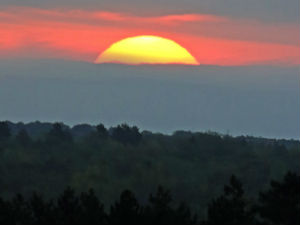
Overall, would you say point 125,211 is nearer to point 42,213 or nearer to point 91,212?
point 91,212

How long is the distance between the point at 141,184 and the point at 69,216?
120592 millimetres

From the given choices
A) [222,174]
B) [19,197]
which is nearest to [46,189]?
[222,174]

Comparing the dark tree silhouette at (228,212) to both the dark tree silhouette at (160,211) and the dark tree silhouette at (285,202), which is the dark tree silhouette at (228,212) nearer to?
the dark tree silhouette at (160,211)

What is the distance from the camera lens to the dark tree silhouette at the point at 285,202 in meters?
56.2

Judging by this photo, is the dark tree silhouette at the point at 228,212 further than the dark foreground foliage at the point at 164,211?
Yes

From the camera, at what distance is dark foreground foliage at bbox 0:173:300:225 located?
5662 cm

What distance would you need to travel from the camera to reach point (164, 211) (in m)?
67.3

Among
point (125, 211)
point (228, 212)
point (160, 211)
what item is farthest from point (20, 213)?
point (228, 212)

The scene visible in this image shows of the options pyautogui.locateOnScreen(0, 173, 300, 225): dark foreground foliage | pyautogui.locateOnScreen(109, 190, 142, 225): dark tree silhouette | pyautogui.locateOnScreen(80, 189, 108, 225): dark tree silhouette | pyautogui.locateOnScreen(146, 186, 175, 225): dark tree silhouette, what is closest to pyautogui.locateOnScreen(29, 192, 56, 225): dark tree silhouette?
pyautogui.locateOnScreen(0, 173, 300, 225): dark foreground foliage

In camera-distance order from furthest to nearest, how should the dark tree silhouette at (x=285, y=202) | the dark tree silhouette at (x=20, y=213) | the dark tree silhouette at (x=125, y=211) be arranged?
the dark tree silhouette at (x=20, y=213) < the dark tree silhouette at (x=125, y=211) < the dark tree silhouette at (x=285, y=202)

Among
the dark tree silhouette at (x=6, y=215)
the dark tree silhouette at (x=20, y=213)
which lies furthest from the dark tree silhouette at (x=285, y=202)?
the dark tree silhouette at (x=20, y=213)

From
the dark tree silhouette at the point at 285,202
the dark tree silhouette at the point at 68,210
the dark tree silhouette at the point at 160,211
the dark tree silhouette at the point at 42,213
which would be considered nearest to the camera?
the dark tree silhouette at the point at 285,202

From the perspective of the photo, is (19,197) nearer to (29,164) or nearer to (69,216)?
(69,216)

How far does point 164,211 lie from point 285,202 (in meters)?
12.4
